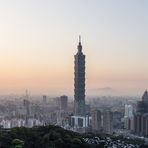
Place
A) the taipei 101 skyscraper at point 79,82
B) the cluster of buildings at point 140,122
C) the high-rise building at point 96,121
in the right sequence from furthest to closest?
the taipei 101 skyscraper at point 79,82 < the high-rise building at point 96,121 < the cluster of buildings at point 140,122

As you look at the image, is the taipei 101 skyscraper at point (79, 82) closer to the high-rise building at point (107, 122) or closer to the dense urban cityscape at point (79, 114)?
the dense urban cityscape at point (79, 114)

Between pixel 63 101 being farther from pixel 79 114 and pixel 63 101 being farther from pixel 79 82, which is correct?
pixel 79 114

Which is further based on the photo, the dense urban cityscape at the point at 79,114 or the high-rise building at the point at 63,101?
the high-rise building at the point at 63,101

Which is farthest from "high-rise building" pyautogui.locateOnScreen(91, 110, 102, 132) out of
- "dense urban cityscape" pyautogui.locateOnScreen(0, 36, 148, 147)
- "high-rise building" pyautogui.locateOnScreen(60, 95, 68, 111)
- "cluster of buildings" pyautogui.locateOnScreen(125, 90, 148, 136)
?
"high-rise building" pyautogui.locateOnScreen(60, 95, 68, 111)

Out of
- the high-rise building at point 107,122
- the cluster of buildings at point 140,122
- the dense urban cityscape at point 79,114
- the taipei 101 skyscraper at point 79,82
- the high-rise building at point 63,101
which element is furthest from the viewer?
the high-rise building at point 63,101

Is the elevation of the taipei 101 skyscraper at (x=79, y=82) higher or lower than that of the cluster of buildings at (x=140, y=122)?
higher

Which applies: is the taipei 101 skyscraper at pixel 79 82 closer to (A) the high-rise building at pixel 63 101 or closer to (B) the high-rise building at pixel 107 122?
(A) the high-rise building at pixel 63 101

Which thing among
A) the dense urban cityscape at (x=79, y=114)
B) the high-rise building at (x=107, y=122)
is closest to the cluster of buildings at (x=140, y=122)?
the dense urban cityscape at (x=79, y=114)

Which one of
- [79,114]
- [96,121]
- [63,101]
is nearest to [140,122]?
[96,121]

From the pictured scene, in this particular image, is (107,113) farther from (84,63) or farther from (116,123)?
(84,63)

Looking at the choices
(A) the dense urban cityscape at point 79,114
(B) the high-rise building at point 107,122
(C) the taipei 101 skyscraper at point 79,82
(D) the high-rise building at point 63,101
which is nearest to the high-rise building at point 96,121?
(A) the dense urban cityscape at point 79,114
